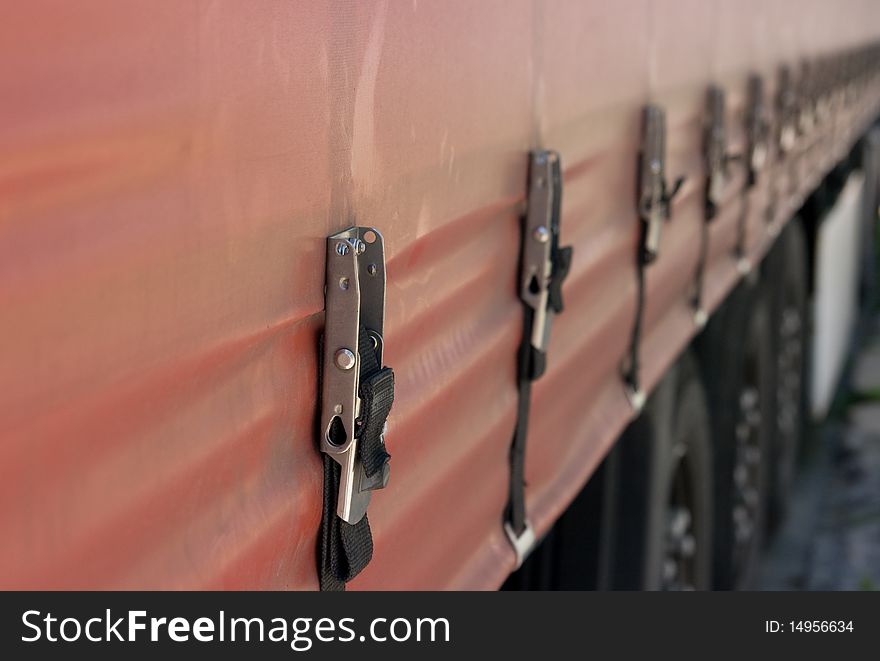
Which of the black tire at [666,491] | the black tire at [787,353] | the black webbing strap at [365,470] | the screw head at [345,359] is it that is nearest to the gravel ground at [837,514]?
the black tire at [787,353]

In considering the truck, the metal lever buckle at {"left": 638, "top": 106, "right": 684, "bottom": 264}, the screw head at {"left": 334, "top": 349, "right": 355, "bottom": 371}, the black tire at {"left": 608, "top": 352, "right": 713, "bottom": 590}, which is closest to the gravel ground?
the black tire at {"left": 608, "top": 352, "right": 713, "bottom": 590}

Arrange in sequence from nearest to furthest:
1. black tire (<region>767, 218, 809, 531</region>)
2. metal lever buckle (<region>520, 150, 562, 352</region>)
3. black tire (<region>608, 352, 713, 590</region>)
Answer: metal lever buckle (<region>520, 150, 562, 352</region>), black tire (<region>608, 352, 713, 590</region>), black tire (<region>767, 218, 809, 531</region>)

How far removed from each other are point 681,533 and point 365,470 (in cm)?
280

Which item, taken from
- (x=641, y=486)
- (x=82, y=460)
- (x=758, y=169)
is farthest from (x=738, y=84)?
(x=82, y=460)

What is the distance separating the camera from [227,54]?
3.63ft

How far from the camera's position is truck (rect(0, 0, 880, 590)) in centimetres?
93

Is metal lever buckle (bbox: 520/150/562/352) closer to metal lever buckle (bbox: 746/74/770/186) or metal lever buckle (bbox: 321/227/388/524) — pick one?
metal lever buckle (bbox: 321/227/388/524)

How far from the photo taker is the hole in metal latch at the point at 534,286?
2.07 m

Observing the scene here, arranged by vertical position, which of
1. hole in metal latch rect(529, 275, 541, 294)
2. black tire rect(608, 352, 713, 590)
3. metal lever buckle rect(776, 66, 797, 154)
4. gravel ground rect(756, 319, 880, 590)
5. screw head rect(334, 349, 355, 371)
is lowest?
gravel ground rect(756, 319, 880, 590)

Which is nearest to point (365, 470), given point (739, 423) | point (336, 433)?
point (336, 433)

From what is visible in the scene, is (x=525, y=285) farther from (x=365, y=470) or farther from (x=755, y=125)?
(x=755, y=125)

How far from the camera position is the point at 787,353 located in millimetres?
6738

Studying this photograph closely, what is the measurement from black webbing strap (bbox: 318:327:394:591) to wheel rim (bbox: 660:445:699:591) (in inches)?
98.6
